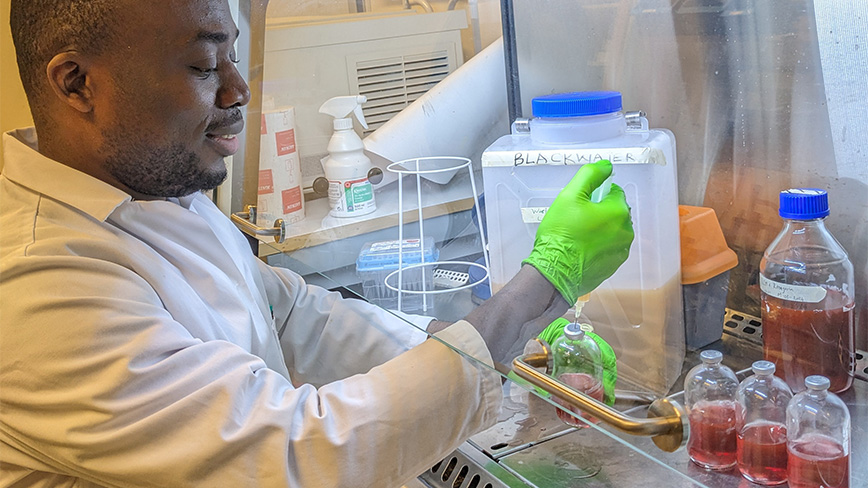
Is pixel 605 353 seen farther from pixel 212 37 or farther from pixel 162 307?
pixel 212 37

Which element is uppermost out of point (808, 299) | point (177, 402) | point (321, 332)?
point (808, 299)

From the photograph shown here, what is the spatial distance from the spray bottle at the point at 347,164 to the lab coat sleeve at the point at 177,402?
39 cm

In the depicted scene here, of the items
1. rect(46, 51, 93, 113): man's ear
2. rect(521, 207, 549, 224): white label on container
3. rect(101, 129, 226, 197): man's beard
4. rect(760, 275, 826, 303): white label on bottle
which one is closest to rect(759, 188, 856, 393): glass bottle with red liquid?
rect(760, 275, 826, 303): white label on bottle

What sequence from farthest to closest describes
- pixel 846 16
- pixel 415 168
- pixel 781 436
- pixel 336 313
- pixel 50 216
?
pixel 336 313 < pixel 415 168 < pixel 50 216 < pixel 846 16 < pixel 781 436

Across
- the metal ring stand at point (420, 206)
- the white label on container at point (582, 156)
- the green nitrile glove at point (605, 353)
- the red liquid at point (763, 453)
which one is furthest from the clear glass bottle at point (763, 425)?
the metal ring stand at point (420, 206)

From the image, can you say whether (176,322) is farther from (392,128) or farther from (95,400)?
(392,128)

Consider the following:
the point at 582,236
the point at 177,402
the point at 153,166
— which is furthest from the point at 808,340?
the point at 153,166

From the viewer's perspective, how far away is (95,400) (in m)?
0.94

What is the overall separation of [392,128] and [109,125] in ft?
1.48

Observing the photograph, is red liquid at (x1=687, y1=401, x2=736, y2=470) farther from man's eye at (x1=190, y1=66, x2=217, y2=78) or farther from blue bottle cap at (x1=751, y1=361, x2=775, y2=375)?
man's eye at (x1=190, y1=66, x2=217, y2=78)

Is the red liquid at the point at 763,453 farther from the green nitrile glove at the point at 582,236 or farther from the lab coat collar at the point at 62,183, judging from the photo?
the lab coat collar at the point at 62,183

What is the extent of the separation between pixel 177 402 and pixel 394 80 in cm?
65

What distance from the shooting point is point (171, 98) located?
3.75ft

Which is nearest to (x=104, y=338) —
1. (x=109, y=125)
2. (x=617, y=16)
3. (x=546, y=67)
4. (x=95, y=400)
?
(x=95, y=400)
